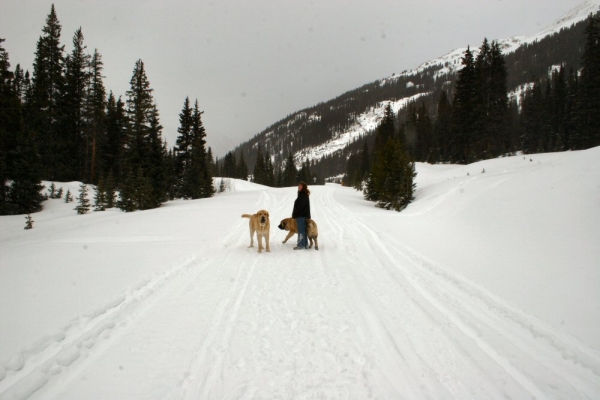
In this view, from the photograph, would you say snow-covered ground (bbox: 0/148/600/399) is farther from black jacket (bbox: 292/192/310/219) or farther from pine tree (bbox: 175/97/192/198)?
pine tree (bbox: 175/97/192/198)

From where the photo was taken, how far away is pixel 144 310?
430 centimetres

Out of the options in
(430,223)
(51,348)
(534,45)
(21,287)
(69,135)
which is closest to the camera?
(51,348)

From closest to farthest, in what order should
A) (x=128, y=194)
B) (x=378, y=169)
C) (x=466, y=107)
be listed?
1. (x=128, y=194)
2. (x=378, y=169)
3. (x=466, y=107)

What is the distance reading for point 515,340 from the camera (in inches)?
138

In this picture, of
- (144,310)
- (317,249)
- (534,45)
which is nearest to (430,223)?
(317,249)

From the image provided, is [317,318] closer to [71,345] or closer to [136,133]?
[71,345]

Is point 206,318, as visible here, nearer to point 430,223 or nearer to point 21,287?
point 21,287

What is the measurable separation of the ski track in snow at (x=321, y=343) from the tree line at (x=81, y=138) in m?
19.2

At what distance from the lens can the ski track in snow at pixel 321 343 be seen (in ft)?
8.73

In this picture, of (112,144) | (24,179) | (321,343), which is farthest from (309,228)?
(112,144)

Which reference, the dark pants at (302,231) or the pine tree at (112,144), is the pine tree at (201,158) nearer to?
the pine tree at (112,144)

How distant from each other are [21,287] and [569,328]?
9091 mm

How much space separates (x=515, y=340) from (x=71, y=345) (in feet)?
18.8

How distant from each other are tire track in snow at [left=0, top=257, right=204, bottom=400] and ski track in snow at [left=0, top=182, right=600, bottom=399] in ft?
0.05
